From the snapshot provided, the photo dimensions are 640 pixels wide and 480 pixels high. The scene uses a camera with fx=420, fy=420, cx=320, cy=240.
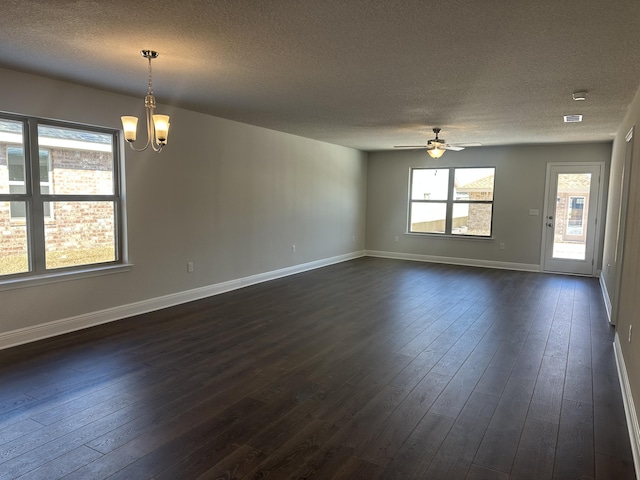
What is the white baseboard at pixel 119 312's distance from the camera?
3795 millimetres

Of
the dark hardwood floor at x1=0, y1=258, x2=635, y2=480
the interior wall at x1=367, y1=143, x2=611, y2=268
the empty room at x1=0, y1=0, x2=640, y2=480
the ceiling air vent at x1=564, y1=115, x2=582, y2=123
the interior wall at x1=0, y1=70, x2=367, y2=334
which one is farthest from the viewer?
the interior wall at x1=367, y1=143, x2=611, y2=268

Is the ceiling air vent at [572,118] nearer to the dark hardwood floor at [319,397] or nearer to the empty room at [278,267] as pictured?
the empty room at [278,267]

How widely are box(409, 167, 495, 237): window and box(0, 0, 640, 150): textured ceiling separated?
3.43 meters

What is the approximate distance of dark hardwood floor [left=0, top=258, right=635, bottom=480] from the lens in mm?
2170

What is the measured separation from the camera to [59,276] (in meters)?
4.03

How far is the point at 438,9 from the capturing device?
2.25 m

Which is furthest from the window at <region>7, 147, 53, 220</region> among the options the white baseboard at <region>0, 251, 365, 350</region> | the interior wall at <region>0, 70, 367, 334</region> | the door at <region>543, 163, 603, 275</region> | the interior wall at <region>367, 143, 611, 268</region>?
the door at <region>543, 163, 603, 275</region>

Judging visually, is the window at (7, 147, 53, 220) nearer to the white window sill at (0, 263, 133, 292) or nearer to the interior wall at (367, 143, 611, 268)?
the white window sill at (0, 263, 133, 292)

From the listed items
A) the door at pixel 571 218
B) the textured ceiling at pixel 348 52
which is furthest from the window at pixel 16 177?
the door at pixel 571 218

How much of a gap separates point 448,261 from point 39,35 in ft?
25.6

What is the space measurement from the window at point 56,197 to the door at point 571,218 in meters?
7.21

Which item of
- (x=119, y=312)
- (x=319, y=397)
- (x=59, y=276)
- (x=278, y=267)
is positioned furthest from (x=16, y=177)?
(x=278, y=267)

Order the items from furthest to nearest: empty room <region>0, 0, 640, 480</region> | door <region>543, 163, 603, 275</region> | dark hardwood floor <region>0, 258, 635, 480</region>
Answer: door <region>543, 163, 603, 275</region>, empty room <region>0, 0, 640, 480</region>, dark hardwood floor <region>0, 258, 635, 480</region>

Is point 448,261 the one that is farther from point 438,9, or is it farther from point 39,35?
point 39,35
